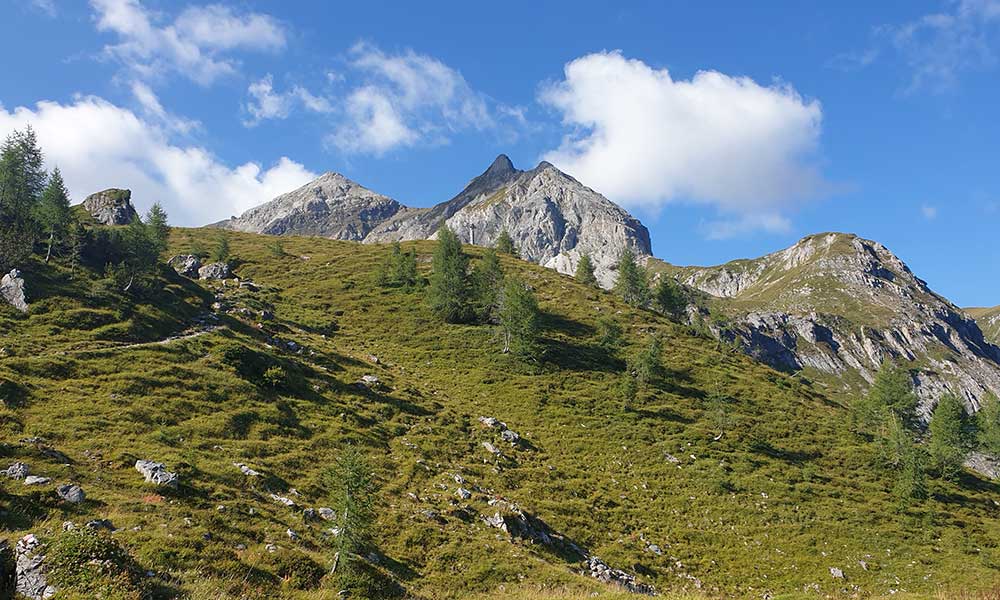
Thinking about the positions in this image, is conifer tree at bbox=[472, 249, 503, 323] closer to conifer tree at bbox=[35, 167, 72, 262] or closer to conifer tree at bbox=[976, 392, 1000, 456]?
conifer tree at bbox=[35, 167, 72, 262]

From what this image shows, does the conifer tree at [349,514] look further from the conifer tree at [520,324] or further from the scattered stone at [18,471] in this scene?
the conifer tree at [520,324]

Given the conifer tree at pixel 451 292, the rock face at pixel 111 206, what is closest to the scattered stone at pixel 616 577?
the conifer tree at pixel 451 292

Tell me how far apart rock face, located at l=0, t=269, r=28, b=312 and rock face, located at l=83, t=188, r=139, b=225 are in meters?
96.6

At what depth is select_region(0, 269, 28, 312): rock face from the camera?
48.6m

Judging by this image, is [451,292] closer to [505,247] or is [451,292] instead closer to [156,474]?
[156,474]

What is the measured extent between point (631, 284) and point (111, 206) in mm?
148589

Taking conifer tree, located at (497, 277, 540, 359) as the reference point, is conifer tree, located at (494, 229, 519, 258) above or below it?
above

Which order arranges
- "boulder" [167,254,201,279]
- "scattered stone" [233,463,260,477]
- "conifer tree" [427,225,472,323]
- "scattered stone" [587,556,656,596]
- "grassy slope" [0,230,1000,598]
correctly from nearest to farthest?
"grassy slope" [0,230,1000,598] < "scattered stone" [587,556,656,596] < "scattered stone" [233,463,260,477] < "conifer tree" [427,225,472,323] < "boulder" [167,254,201,279]


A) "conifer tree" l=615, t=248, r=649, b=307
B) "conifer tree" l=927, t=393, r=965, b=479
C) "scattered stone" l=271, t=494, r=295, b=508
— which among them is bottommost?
"scattered stone" l=271, t=494, r=295, b=508

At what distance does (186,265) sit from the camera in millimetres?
97375

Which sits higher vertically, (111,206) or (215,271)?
(111,206)

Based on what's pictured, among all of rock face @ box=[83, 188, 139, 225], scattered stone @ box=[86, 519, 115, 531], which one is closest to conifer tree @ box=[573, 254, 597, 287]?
scattered stone @ box=[86, 519, 115, 531]

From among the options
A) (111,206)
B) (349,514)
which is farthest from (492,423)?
(111,206)

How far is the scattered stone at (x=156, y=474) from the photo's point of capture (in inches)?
987
